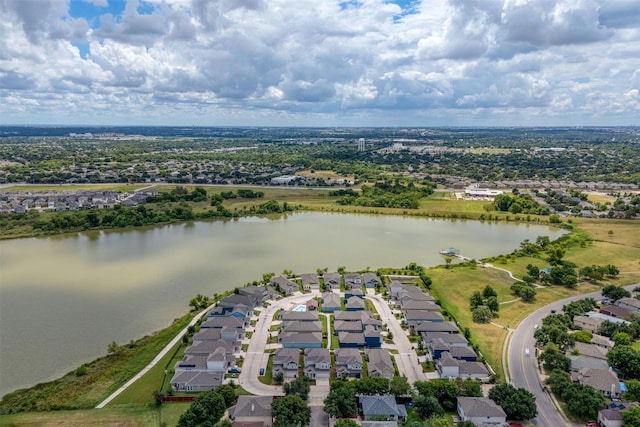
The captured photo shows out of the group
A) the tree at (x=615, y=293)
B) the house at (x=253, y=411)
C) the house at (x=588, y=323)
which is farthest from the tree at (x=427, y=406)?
the tree at (x=615, y=293)

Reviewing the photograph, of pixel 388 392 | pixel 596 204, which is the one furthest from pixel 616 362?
pixel 596 204

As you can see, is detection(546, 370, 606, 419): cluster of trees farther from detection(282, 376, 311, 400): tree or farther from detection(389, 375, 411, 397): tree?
detection(282, 376, 311, 400): tree

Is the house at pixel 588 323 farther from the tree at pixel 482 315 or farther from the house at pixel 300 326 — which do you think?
the house at pixel 300 326

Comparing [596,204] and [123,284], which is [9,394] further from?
[596,204]

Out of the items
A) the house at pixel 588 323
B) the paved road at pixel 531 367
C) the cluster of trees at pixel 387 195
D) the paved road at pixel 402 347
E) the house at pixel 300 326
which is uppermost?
the cluster of trees at pixel 387 195

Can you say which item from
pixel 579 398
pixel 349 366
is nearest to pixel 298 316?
pixel 349 366
